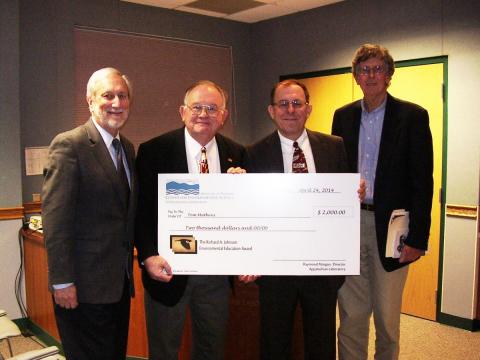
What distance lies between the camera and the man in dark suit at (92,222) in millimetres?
2018

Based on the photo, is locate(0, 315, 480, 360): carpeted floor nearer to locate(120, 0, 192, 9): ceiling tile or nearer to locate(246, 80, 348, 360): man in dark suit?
locate(246, 80, 348, 360): man in dark suit

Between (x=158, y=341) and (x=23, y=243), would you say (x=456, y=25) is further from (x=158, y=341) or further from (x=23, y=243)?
(x=23, y=243)

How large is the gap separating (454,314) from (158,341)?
303 centimetres

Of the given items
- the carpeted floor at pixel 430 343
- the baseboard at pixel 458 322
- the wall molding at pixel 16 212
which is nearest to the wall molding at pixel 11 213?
the wall molding at pixel 16 212

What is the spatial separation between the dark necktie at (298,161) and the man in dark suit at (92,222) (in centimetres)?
74

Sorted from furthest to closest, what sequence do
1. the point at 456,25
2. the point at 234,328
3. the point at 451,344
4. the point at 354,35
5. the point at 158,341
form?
the point at 354,35 < the point at 456,25 < the point at 451,344 < the point at 234,328 < the point at 158,341

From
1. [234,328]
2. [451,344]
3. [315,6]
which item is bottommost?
[451,344]

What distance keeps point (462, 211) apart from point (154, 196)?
3.02 meters

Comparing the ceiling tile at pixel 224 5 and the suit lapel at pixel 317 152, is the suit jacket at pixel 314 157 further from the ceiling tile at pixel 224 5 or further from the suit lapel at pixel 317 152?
the ceiling tile at pixel 224 5

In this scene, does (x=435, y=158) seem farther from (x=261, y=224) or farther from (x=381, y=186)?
(x=261, y=224)

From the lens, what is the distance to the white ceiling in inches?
201

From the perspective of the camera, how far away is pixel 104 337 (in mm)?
2180

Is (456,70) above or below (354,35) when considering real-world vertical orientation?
below

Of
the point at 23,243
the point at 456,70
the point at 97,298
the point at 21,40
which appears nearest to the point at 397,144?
the point at 97,298
